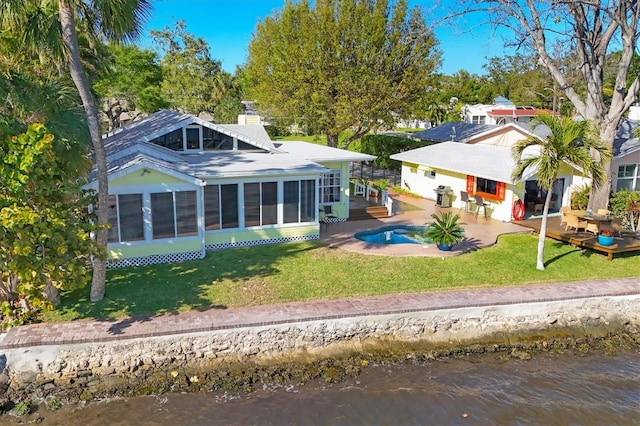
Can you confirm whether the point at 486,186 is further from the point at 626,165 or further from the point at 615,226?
the point at 626,165

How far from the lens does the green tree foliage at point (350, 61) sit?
109 ft

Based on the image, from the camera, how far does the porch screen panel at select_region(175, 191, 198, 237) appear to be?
1709 cm

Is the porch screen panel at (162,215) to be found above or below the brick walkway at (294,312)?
above

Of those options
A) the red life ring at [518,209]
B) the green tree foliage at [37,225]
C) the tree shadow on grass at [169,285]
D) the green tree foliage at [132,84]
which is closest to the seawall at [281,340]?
the tree shadow on grass at [169,285]

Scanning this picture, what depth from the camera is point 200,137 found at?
21.8 metres

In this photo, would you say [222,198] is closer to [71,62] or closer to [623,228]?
[71,62]

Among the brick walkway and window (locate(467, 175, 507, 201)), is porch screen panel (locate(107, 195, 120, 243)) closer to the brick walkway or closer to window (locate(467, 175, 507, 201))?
the brick walkway

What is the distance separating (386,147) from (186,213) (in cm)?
2413

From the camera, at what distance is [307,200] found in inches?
782

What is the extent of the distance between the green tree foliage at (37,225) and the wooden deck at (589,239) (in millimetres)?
16661

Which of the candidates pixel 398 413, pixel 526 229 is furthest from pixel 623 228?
pixel 398 413

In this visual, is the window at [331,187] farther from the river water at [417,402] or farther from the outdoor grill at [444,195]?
the river water at [417,402]

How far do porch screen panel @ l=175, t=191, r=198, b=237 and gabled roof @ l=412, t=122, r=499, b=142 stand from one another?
75.2 feet

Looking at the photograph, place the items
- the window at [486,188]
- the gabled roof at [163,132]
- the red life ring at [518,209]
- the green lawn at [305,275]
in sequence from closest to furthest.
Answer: the green lawn at [305,275]
the gabled roof at [163,132]
the red life ring at [518,209]
the window at [486,188]
